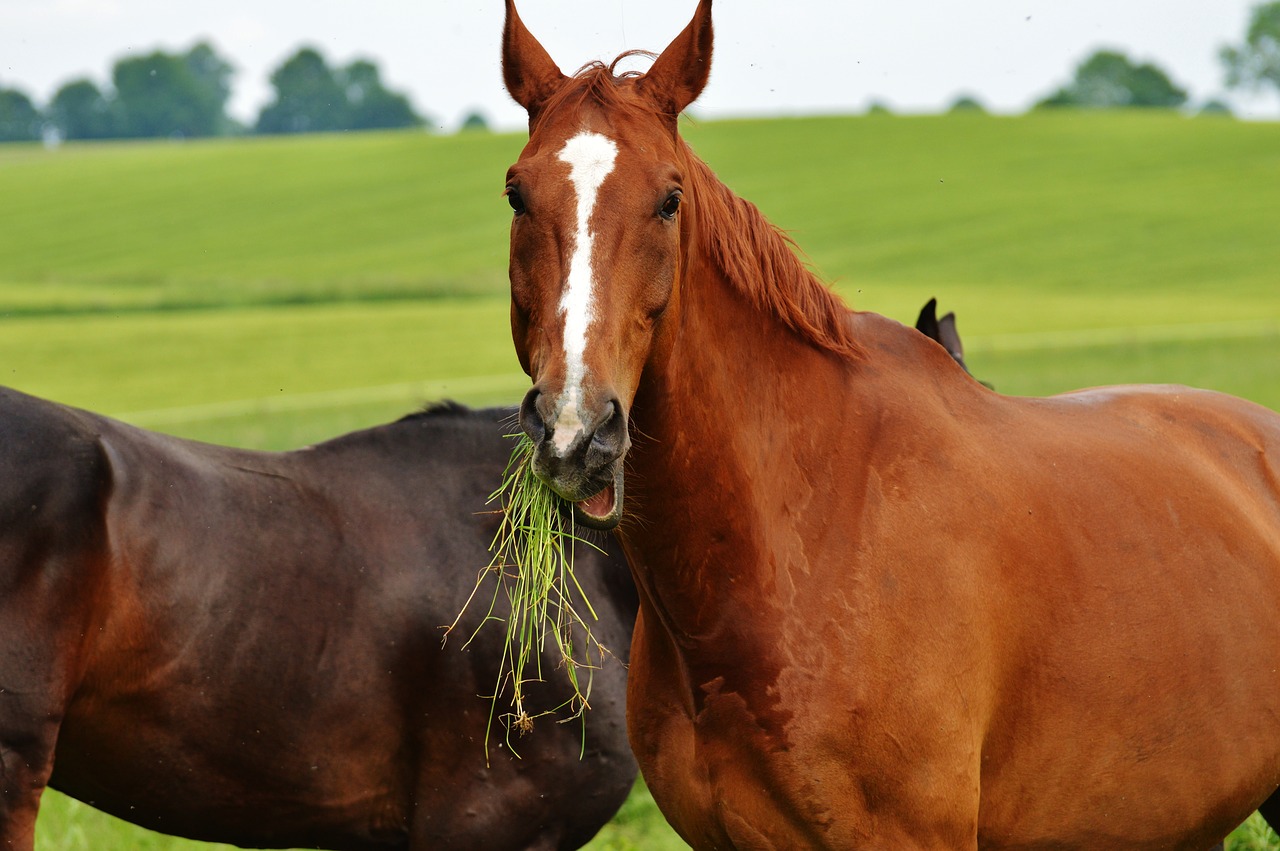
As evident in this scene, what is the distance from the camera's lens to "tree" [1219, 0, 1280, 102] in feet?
274

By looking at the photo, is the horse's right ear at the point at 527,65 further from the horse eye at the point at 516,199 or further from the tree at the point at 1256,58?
the tree at the point at 1256,58

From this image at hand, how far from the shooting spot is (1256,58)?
278ft

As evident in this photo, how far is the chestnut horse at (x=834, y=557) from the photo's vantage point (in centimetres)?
259

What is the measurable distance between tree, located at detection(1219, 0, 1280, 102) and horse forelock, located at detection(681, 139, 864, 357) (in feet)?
304

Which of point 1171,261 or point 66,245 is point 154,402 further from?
point 1171,261

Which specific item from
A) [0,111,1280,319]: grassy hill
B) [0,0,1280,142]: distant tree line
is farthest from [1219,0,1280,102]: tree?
[0,111,1280,319]: grassy hill

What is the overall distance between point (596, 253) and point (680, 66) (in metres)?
0.56

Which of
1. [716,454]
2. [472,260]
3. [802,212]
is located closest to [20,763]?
[716,454]

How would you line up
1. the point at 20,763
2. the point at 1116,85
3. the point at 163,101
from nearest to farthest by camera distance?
the point at 20,763 < the point at 163,101 < the point at 1116,85

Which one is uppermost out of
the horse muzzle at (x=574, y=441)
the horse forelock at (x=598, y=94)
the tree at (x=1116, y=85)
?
the tree at (x=1116, y=85)

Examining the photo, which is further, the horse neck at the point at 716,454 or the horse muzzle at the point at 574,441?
the horse neck at the point at 716,454

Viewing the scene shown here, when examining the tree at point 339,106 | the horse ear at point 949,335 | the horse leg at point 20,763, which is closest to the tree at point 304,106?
the tree at point 339,106

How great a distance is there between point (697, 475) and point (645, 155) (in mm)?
698

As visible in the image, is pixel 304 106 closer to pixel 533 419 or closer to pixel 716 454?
pixel 716 454
